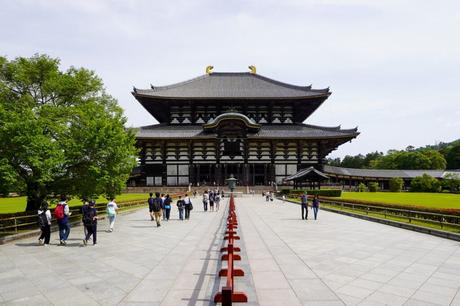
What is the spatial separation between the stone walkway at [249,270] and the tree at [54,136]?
4489mm

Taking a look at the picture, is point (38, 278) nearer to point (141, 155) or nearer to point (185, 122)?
point (141, 155)

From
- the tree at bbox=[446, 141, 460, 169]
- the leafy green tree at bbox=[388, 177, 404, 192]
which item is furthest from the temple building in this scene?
the tree at bbox=[446, 141, 460, 169]

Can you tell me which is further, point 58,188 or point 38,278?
point 58,188

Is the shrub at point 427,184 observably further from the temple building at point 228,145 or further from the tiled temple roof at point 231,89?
the tiled temple roof at point 231,89

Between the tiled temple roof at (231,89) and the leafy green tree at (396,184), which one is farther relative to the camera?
the leafy green tree at (396,184)

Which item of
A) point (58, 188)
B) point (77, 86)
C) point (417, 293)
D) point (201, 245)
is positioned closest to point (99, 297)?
point (201, 245)

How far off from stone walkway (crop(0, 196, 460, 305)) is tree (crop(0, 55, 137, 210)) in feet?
14.7

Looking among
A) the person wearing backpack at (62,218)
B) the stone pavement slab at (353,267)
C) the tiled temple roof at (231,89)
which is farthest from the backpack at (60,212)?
the tiled temple roof at (231,89)

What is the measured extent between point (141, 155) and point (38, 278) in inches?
1797

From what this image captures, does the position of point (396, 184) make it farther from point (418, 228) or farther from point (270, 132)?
point (418, 228)

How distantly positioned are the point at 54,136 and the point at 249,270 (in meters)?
15.5

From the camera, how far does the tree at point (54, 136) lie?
51.1ft

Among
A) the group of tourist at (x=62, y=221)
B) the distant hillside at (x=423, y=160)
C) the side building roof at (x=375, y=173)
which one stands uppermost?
the distant hillside at (x=423, y=160)

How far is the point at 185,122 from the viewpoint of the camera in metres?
58.2
